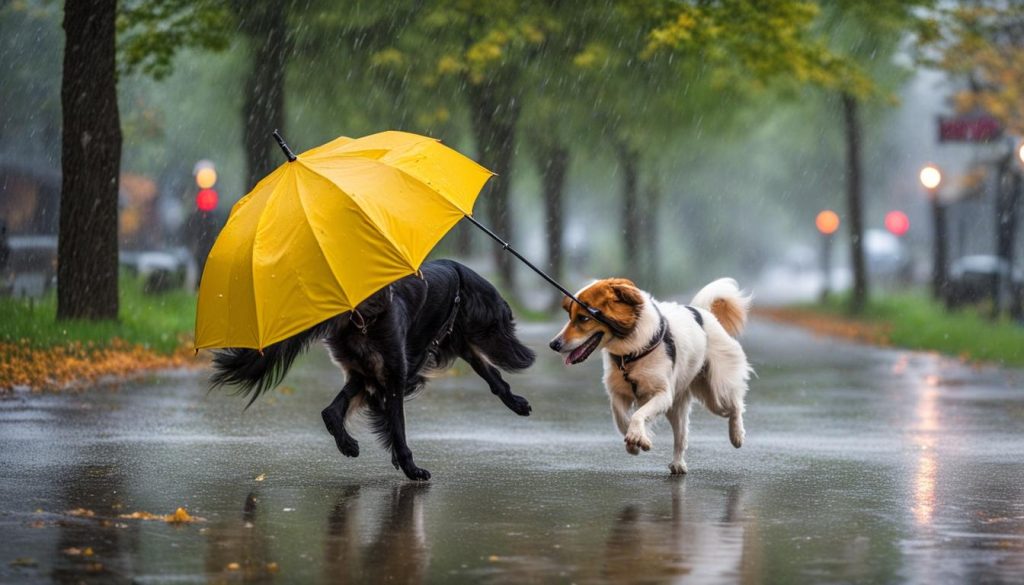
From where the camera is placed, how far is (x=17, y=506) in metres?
8.77

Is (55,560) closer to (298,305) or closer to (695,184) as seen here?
(298,305)

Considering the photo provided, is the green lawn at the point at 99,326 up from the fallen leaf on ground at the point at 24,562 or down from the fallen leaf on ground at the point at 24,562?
up

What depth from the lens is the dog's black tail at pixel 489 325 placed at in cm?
1077

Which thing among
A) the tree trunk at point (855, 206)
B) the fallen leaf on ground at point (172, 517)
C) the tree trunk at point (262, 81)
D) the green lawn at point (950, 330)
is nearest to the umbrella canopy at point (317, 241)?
the fallen leaf on ground at point (172, 517)

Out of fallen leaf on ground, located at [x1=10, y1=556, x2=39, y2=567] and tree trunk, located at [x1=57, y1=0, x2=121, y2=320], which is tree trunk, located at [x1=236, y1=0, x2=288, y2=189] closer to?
tree trunk, located at [x1=57, y1=0, x2=121, y2=320]

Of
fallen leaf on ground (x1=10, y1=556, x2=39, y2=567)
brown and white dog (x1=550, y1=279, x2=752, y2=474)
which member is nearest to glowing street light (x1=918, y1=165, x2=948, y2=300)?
brown and white dog (x1=550, y1=279, x2=752, y2=474)

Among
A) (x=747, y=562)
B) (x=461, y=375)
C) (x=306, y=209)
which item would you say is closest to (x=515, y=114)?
(x=461, y=375)

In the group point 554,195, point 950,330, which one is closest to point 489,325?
point 950,330

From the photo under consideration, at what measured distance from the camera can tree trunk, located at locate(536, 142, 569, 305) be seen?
137ft

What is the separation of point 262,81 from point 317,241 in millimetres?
21465

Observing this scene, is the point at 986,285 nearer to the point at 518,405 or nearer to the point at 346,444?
the point at 518,405

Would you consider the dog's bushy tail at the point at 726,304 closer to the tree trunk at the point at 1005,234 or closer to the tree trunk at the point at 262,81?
the tree trunk at the point at 262,81

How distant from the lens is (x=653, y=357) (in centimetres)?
1016

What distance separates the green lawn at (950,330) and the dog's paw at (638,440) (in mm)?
13679
